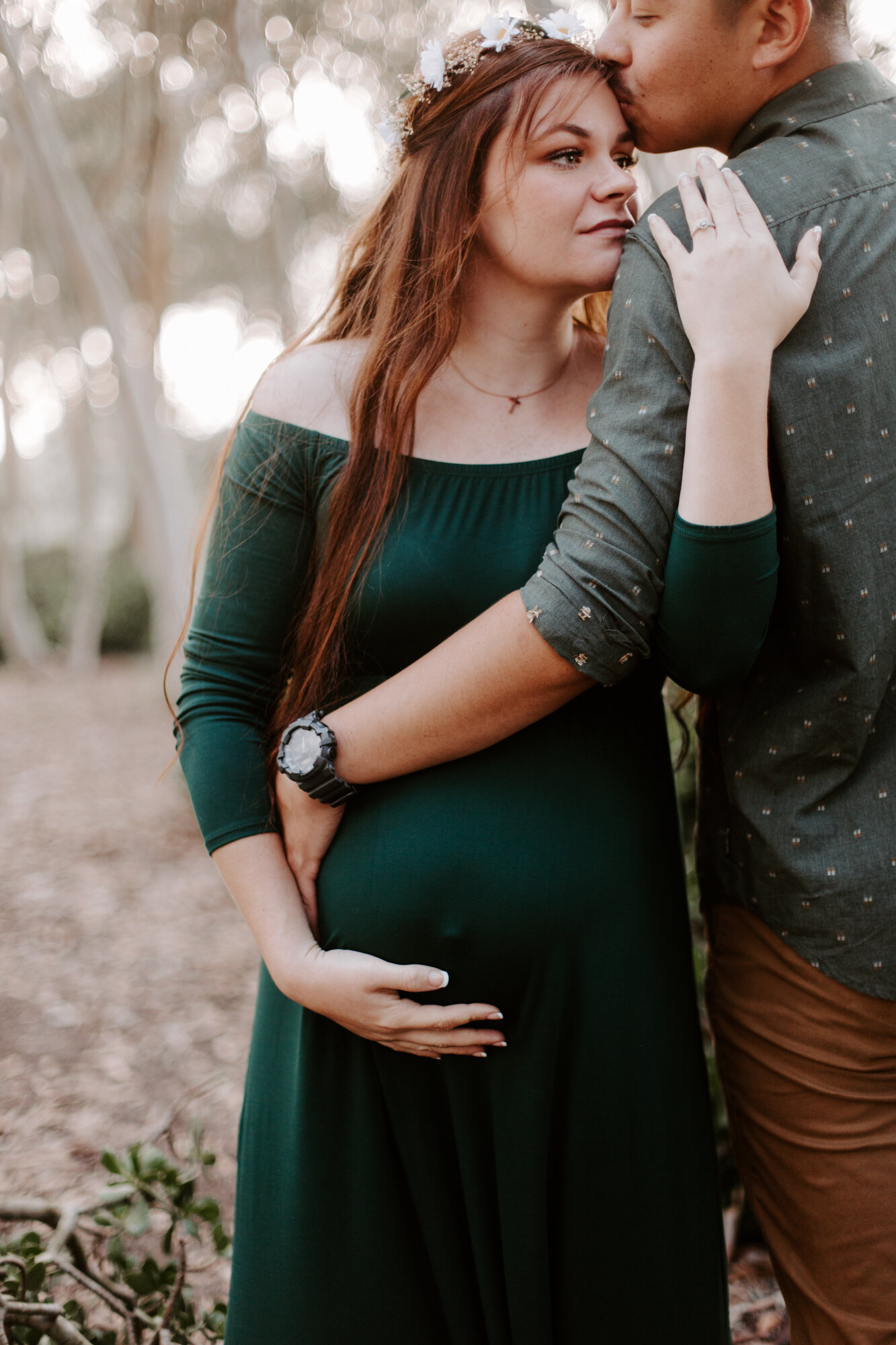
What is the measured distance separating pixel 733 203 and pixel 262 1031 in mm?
1373

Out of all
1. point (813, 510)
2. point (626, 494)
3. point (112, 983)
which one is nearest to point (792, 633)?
point (813, 510)

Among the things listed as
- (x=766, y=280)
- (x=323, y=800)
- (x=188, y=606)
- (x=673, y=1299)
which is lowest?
(x=673, y=1299)

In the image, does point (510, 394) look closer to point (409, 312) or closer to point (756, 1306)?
point (409, 312)

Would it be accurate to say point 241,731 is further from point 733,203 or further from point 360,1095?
point 733,203

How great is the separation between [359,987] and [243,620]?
587mm

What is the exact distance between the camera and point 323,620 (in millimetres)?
1472

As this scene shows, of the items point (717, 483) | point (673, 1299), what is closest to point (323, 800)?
point (717, 483)

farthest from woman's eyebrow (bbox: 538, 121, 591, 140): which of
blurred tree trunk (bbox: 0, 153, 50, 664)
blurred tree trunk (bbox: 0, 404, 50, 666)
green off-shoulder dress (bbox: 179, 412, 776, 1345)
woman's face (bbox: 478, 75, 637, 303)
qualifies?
blurred tree trunk (bbox: 0, 404, 50, 666)

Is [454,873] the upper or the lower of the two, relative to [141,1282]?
upper

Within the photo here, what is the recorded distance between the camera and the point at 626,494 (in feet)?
3.71

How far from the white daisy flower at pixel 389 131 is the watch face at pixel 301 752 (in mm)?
1045

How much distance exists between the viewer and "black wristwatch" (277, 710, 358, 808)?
4.47 feet

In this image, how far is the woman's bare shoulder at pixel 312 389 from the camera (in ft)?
5.01

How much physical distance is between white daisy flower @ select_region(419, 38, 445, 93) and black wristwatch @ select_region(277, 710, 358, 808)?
105 cm
